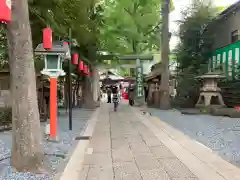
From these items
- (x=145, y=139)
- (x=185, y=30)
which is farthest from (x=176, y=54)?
(x=145, y=139)

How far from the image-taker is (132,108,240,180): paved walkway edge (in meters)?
6.16

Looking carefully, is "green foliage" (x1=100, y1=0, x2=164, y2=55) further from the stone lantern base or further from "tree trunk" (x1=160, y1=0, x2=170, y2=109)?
the stone lantern base

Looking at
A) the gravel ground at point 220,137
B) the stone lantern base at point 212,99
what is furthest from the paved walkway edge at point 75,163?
the stone lantern base at point 212,99

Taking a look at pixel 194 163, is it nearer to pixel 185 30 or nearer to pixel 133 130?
pixel 133 130

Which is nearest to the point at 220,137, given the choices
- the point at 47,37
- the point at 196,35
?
the point at 47,37

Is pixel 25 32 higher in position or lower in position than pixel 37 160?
higher

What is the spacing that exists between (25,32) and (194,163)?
158 inches

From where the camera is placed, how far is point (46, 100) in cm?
1659

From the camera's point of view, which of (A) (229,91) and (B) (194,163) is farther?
(A) (229,91)

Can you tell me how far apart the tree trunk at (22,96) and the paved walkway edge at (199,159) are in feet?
9.25

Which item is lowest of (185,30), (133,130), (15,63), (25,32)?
(133,130)

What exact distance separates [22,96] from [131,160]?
2.69 m

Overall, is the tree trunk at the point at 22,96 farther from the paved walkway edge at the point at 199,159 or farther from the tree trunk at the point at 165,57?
the tree trunk at the point at 165,57

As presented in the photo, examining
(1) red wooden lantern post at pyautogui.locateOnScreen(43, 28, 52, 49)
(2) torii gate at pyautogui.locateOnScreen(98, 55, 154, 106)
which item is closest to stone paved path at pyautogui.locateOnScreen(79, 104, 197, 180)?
(1) red wooden lantern post at pyautogui.locateOnScreen(43, 28, 52, 49)
